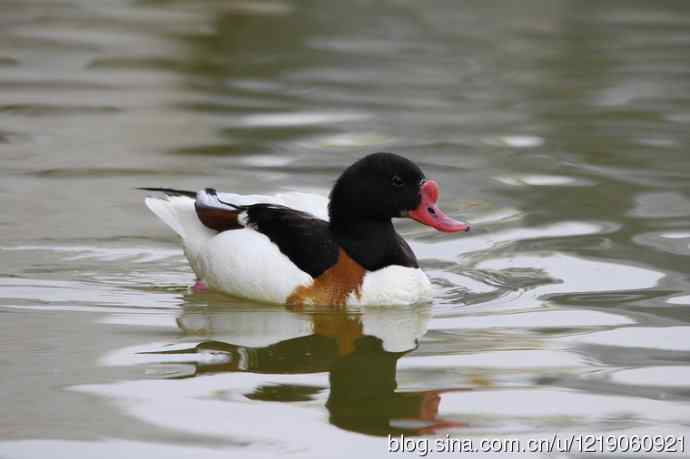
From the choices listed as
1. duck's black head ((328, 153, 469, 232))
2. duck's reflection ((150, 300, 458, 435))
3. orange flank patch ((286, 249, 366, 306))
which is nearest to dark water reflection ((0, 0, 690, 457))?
duck's reflection ((150, 300, 458, 435))

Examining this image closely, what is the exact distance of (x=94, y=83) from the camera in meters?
17.3

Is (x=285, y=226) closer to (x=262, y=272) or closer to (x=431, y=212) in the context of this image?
(x=262, y=272)

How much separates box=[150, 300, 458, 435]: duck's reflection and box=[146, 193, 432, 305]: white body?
0.10m

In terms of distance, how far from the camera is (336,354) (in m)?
8.20

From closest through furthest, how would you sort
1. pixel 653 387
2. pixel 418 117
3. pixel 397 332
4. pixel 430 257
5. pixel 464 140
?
pixel 653 387 → pixel 397 332 → pixel 430 257 → pixel 464 140 → pixel 418 117

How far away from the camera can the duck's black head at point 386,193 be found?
9.18 meters

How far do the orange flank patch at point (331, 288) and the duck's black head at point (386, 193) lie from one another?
36 centimetres

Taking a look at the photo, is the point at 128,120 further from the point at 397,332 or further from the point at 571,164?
the point at 397,332

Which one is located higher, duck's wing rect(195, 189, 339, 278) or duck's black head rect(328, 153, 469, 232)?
duck's black head rect(328, 153, 469, 232)

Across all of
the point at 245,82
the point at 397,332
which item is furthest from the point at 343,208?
the point at 245,82

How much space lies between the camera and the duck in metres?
9.06

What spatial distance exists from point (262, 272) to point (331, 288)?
1.43 feet

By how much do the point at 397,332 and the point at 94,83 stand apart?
9.53 metres

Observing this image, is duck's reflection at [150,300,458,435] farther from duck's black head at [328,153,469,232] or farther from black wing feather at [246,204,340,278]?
duck's black head at [328,153,469,232]
